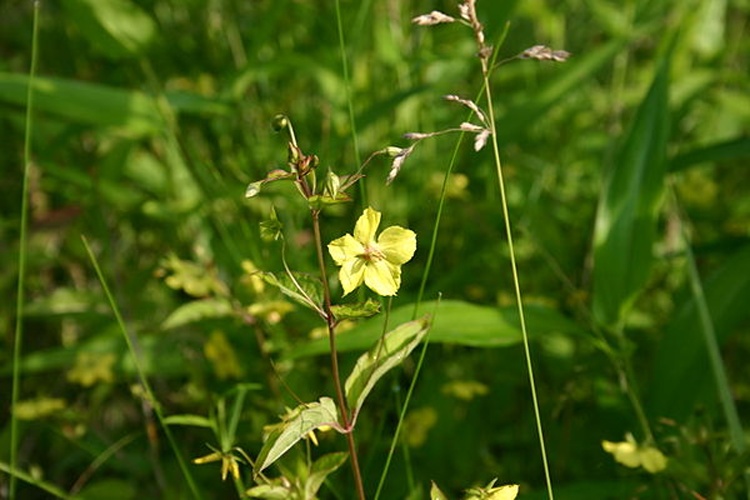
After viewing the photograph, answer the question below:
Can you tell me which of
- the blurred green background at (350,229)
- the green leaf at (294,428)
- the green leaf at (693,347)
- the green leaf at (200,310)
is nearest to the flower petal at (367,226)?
the green leaf at (294,428)

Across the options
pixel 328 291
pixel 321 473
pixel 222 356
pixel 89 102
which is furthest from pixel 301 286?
pixel 89 102

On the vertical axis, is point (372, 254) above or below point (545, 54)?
below

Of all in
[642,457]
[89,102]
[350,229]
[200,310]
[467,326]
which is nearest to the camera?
[642,457]

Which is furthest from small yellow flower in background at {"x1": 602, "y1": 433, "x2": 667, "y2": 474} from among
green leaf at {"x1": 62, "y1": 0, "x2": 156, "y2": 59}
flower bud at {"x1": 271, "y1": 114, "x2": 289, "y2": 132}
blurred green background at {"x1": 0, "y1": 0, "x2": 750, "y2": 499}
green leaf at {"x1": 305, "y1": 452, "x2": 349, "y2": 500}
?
green leaf at {"x1": 62, "y1": 0, "x2": 156, "y2": 59}

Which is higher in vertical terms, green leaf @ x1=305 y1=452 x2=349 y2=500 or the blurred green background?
green leaf @ x1=305 y1=452 x2=349 y2=500

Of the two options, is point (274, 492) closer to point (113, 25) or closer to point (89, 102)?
point (89, 102)

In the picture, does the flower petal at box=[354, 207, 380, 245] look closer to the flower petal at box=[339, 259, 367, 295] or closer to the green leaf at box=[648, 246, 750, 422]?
the flower petal at box=[339, 259, 367, 295]

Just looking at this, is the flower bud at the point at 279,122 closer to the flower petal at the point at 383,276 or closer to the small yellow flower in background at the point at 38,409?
the flower petal at the point at 383,276
